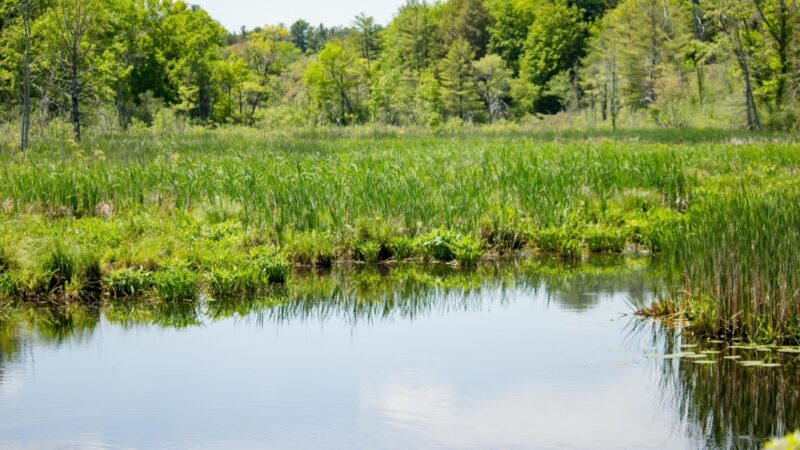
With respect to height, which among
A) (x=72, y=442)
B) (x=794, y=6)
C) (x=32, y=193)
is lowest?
(x=72, y=442)

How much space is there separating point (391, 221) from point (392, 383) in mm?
6214

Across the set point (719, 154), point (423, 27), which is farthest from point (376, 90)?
point (719, 154)

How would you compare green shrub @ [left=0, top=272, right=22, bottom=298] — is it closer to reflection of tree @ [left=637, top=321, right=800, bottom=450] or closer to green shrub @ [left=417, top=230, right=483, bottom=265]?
green shrub @ [left=417, top=230, right=483, bottom=265]

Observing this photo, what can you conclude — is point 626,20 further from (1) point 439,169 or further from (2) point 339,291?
(2) point 339,291

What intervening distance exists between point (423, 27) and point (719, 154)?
77.6 m

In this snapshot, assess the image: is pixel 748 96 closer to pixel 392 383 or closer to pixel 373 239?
pixel 373 239

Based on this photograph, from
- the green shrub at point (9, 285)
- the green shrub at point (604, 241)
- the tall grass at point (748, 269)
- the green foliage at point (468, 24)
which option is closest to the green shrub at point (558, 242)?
the green shrub at point (604, 241)

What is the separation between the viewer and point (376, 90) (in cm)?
7175

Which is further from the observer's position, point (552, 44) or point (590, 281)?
point (552, 44)

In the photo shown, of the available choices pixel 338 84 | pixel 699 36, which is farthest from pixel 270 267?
pixel 699 36

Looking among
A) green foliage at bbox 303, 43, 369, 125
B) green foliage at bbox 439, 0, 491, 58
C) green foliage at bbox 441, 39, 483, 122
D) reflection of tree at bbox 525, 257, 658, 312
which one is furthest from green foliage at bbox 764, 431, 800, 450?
green foliage at bbox 439, 0, 491, 58

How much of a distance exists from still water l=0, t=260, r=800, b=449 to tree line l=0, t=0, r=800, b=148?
20986 millimetres

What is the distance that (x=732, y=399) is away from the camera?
7.38 m

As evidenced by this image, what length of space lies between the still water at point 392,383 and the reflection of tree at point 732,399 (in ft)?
0.06
